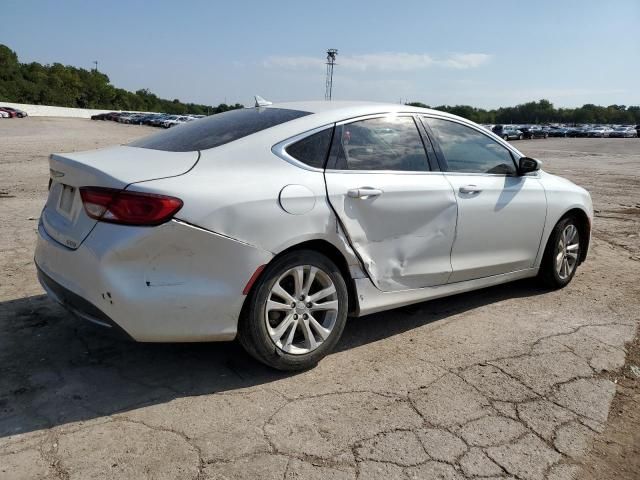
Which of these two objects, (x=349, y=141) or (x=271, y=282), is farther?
(x=349, y=141)

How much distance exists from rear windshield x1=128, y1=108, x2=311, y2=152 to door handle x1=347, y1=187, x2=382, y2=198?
0.62 m

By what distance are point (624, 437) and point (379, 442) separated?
50.2 inches

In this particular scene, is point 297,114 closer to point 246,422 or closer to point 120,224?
point 120,224

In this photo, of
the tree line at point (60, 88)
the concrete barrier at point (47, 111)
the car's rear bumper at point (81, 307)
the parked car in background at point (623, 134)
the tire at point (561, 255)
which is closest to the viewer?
the car's rear bumper at point (81, 307)

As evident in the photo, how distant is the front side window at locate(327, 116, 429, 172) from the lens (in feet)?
11.7

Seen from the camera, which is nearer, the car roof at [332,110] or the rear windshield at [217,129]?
the rear windshield at [217,129]

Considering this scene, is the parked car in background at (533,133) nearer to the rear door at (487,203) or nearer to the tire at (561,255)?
the tire at (561,255)

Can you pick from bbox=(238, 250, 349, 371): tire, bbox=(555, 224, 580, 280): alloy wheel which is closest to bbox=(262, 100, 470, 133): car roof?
bbox=(238, 250, 349, 371): tire

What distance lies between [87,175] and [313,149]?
1.30m

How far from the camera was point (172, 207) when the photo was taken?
9.20ft

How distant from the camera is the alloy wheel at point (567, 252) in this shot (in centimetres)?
511

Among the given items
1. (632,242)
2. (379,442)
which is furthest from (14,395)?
(632,242)

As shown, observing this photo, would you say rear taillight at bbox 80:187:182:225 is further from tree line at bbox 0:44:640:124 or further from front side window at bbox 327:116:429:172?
tree line at bbox 0:44:640:124

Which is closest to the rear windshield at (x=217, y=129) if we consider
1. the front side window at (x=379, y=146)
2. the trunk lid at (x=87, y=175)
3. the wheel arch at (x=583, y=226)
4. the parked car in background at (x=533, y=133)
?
the trunk lid at (x=87, y=175)
